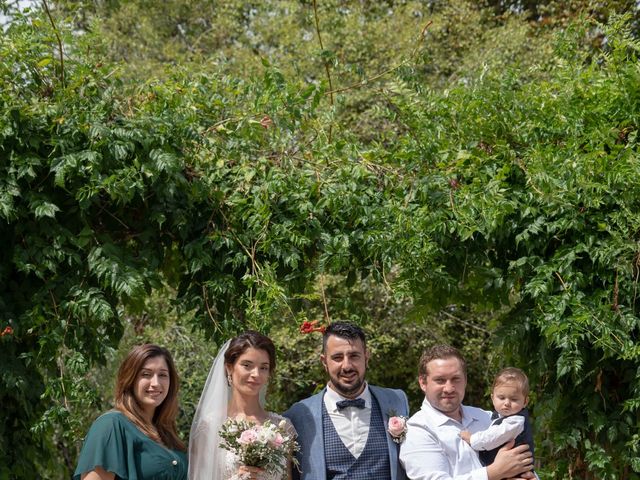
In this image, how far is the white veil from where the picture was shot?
4.12 meters

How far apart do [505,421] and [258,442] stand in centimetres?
102

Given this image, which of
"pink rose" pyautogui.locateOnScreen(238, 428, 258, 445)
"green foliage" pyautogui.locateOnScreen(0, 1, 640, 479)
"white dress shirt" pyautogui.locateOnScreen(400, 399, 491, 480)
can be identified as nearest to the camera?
"pink rose" pyautogui.locateOnScreen(238, 428, 258, 445)

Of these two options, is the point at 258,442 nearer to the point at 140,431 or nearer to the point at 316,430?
the point at 316,430

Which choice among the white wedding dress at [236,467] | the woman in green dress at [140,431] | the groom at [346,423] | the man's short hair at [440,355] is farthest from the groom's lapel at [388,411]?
the woman in green dress at [140,431]

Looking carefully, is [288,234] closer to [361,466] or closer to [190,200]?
[190,200]

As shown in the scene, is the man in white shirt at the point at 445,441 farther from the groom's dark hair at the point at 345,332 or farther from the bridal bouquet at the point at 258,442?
the bridal bouquet at the point at 258,442

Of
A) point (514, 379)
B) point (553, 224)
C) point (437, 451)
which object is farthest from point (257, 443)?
point (553, 224)

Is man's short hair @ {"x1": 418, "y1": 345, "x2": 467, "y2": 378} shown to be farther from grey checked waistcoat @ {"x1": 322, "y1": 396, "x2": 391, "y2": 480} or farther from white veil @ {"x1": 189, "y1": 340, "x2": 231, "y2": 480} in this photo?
white veil @ {"x1": 189, "y1": 340, "x2": 231, "y2": 480}

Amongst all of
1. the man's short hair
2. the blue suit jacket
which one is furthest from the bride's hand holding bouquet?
the man's short hair

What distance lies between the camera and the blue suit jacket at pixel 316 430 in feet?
13.4

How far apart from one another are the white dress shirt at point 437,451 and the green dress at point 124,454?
95cm

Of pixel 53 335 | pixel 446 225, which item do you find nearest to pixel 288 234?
pixel 446 225

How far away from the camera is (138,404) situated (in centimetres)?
409

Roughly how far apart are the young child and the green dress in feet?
4.01
